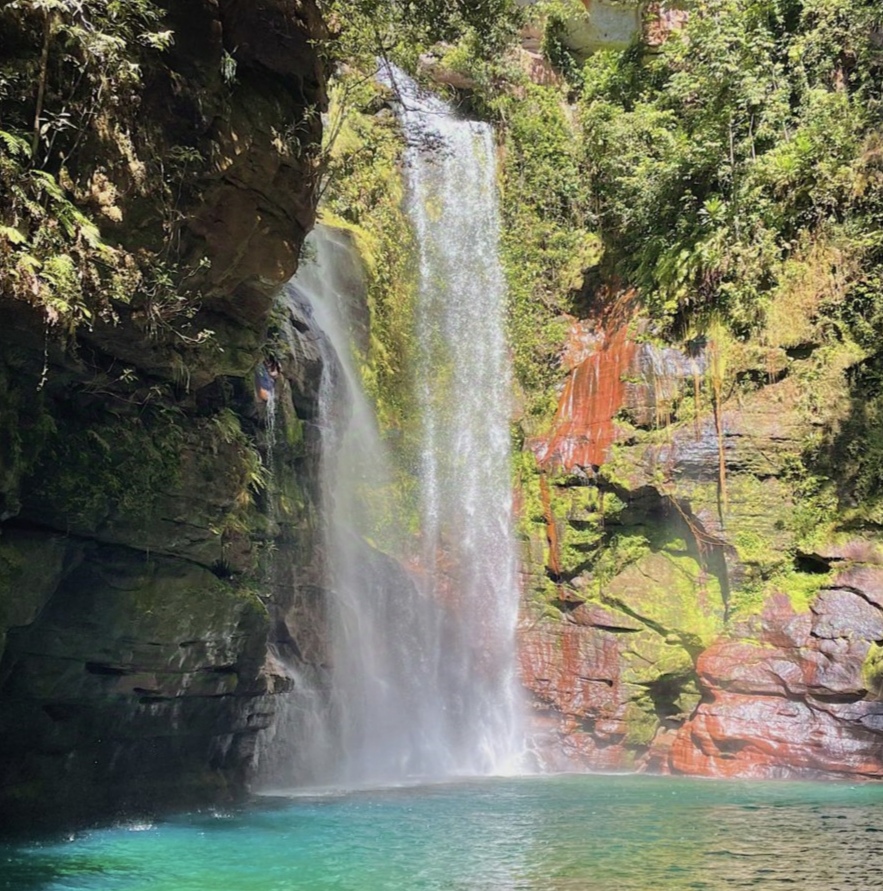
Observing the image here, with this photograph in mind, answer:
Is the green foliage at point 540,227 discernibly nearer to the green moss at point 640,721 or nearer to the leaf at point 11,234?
the green moss at point 640,721

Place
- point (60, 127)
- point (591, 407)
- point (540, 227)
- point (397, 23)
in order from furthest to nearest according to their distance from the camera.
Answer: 1. point (540, 227)
2. point (591, 407)
3. point (397, 23)
4. point (60, 127)

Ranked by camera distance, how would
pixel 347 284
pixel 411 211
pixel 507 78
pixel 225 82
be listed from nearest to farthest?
pixel 225 82 < pixel 347 284 < pixel 411 211 < pixel 507 78

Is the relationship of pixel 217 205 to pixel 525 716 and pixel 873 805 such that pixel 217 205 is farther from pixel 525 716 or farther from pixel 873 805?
pixel 525 716

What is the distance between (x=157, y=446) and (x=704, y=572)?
10721mm

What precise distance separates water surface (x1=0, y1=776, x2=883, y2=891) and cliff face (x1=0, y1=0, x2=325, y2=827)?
3.41 ft

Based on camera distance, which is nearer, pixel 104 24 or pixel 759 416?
pixel 104 24

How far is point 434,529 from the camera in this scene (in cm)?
1766

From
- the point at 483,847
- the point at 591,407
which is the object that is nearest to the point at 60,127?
the point at 483,847

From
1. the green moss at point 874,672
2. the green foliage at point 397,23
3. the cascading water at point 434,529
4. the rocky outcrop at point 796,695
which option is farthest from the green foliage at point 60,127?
the green moss at point 874,672

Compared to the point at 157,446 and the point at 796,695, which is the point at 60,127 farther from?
the point at 796,695

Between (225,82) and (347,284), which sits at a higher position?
(347,284)

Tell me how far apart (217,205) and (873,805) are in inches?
391

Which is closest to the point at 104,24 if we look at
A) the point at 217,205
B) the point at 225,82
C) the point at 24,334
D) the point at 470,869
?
the point at 225,82

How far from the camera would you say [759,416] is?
51.4ft
